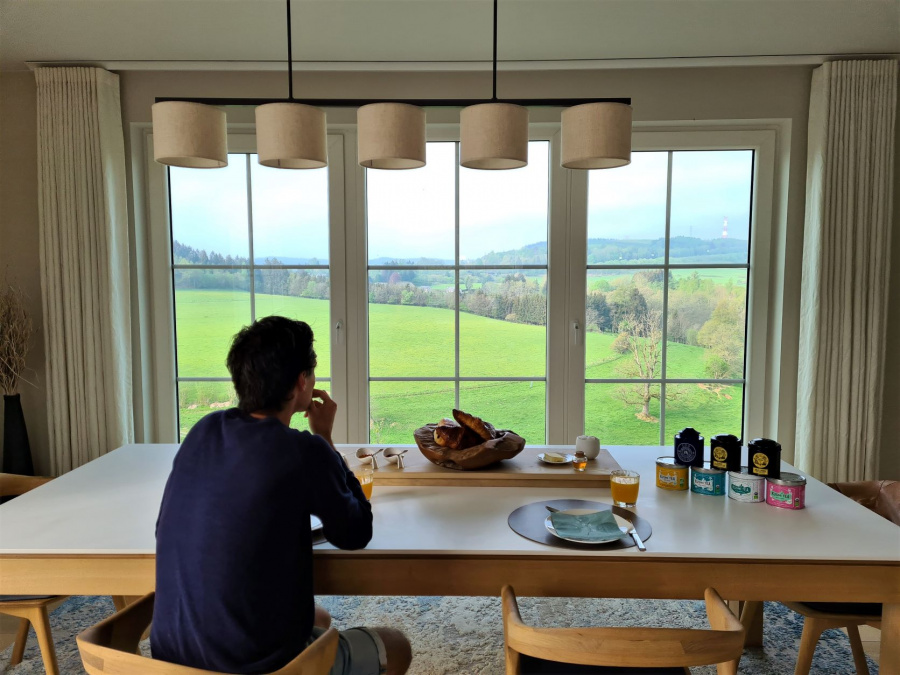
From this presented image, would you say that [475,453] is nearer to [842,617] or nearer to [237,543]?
[237,543]

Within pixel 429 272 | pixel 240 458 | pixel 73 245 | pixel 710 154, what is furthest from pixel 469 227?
pixel 240 458

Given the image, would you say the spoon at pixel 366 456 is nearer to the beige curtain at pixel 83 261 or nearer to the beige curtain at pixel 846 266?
the beige curtain at pixel 83 261

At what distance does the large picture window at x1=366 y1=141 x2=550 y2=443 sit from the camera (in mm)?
3318

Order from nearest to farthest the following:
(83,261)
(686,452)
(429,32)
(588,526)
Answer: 1. (588,526)
2. (686,452)
3. (429,32)
4. (83,261)

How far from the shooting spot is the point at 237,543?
1.23 metres

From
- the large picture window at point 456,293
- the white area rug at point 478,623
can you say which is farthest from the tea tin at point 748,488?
the large picture window at point 456,293

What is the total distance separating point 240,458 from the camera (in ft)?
4.13

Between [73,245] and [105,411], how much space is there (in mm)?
871

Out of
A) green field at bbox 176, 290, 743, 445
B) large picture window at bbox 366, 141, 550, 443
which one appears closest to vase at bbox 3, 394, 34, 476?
green field at bbox 176, 290, 743, 445

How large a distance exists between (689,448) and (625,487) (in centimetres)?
34

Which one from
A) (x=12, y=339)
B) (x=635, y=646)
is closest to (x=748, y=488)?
(x=635, y=646)

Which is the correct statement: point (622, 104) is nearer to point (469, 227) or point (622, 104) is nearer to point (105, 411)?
point (469, 227)

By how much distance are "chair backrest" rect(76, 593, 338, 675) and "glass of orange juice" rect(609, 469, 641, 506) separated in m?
0.89

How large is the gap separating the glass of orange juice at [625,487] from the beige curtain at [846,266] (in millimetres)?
1825
